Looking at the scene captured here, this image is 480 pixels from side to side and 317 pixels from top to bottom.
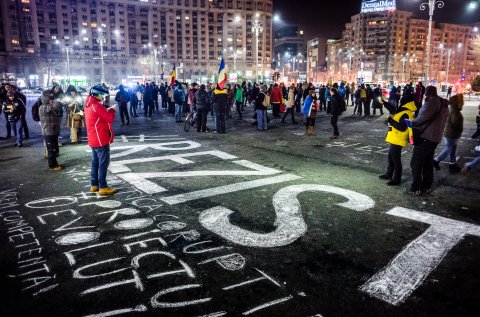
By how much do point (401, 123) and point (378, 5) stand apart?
93.7ft

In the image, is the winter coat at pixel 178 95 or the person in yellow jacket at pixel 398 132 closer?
the person in yellow jacket at pixel 398 132

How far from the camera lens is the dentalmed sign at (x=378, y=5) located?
2950 centimetres

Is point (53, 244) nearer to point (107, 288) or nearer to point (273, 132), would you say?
point (107, 288)

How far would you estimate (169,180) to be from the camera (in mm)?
7402

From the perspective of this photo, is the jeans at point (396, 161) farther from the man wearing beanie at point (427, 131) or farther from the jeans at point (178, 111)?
the jeans at point (178, 111)

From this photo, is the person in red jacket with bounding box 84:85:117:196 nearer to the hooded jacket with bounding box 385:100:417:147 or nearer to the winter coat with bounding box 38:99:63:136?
the winter coat with bounding box 38:99:63:136

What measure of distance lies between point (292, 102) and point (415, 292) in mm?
15240

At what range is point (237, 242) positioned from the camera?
445 cm

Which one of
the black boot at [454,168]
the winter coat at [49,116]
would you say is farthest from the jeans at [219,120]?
the black boot at [454,168]

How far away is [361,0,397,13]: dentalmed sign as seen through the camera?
1161 inches

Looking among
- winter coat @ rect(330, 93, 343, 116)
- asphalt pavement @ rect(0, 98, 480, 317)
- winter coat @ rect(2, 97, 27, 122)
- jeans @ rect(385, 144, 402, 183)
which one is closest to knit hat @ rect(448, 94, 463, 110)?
asphalt pavement @ rect(0, 98, 480, 317)

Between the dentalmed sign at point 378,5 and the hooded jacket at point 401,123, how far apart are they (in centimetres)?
2659

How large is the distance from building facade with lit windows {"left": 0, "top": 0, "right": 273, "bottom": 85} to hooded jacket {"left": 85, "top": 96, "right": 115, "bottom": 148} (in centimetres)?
10269

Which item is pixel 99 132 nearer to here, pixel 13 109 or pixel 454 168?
pixel 13 109
